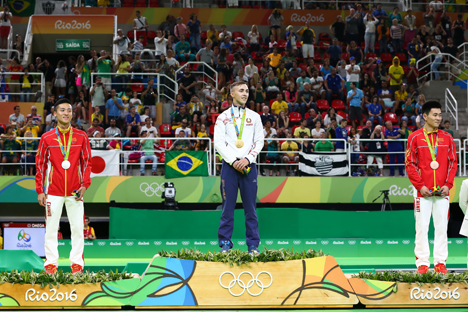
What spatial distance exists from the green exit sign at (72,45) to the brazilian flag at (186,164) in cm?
994

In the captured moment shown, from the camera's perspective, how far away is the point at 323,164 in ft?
45.5

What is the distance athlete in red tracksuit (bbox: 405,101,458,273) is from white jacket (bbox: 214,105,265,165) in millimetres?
2066

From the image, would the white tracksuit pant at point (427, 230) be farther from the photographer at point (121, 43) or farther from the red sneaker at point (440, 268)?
the photographer at point (121, 43)

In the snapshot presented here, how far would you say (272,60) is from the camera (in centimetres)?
1861

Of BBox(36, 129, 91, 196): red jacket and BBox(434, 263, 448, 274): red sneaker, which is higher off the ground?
BBox(36, 129, 91, 196): red jacket

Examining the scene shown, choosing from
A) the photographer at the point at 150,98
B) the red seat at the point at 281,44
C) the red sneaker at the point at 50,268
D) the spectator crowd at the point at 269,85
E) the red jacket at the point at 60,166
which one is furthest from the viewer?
the red seat at the point at 281,44

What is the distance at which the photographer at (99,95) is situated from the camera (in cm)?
1583

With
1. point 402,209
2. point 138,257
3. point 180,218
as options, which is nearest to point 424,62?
point 402,209

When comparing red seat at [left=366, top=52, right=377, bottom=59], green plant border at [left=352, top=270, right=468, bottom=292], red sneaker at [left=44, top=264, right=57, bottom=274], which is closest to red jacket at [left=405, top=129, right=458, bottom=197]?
green plant border at [left=352, top=270, right=468, bottom=292]

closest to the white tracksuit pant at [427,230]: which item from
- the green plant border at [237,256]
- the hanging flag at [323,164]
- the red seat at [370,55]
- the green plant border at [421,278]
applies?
the green plant border at [421,278]

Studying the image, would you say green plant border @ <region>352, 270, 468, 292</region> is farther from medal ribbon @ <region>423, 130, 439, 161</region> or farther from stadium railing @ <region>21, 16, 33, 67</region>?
stadium railing @ <region>21, 16, 33, 67</region>

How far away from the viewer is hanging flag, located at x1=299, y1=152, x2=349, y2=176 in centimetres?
1384

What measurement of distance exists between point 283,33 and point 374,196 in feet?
34.1

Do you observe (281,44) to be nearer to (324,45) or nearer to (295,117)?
(324,45)
